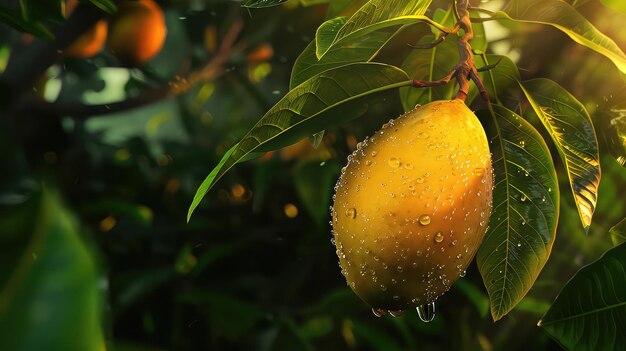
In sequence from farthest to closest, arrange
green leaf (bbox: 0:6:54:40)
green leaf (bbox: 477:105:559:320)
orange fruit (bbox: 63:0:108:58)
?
orange fruit (bbox: 63:0:108:58) < green leaf (bbox: 0:6:54:40) < green leaf (bbox: 477:105:559:320)

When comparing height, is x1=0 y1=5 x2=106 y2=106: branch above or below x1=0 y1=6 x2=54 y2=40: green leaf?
below

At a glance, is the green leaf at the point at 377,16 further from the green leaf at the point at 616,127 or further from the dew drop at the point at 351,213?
the green leaf at the point at 616,127

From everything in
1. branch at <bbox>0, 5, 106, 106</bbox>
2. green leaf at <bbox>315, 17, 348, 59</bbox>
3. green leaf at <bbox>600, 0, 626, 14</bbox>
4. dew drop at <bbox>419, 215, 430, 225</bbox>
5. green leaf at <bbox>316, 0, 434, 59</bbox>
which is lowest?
branch at <bbox>0, 5, 106, 106</bbox>

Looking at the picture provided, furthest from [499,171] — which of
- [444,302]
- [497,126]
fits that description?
[444,302]

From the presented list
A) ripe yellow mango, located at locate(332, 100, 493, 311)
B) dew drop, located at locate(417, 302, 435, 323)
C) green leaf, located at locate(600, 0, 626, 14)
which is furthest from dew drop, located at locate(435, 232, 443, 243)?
green leaf, located at locate(600, 0, 626, 14)

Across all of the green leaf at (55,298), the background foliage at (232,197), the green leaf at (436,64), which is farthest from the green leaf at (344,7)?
the green leaf at (55,298)

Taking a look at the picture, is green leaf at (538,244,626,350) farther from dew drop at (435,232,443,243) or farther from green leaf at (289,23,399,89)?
green leaf at (289,23,399,89)

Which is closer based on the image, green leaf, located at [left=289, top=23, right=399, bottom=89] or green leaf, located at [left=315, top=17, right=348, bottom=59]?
green leaf, located at [left=315, top=17, right=348, bottom=59]

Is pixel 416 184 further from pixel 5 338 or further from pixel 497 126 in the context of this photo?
pixel 5 338

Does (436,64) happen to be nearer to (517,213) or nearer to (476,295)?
(517,213)
